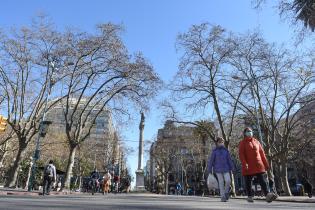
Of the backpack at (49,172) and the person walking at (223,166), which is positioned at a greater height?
the backpack at (49,172)

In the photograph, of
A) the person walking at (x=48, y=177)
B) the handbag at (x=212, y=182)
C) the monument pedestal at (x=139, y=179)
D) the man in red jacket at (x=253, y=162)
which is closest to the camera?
the man in red jacket at (x=253, y=162)

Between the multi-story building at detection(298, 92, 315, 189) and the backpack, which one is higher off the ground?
the multi-story building at detection(298, 92, 315, 189)

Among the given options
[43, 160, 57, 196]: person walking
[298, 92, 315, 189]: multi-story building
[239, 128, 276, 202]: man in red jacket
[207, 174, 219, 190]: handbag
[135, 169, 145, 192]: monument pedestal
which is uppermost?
[298, 92, 315, 189]: multi-story building

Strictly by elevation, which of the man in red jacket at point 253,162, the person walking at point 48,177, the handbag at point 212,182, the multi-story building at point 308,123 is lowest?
the handbag at point 212,182

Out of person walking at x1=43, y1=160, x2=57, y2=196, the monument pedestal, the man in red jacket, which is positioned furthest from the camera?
the monument pedestal

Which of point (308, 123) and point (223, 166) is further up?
point (308, 123)

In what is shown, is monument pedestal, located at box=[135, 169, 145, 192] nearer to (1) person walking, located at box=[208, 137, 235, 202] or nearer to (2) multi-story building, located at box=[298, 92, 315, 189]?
(2) multi-story building, located at box=[298, 92, 315, 189]

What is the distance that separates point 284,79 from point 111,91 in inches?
621

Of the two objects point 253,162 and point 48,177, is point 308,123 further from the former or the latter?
point 253,162

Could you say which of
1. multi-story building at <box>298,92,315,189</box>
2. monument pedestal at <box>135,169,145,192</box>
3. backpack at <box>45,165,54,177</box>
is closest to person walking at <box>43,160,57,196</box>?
backpack at <box>45,165,54,177</box>

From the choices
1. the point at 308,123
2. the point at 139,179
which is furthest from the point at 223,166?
the point at 139,179

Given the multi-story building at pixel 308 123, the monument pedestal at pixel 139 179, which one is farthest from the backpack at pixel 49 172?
the monument pedestal at pixel 139 179

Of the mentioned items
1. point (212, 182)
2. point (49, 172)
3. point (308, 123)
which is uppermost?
point (308, 123)

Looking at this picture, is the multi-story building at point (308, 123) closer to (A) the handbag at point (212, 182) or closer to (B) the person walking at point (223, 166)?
(B) the person walking at point (223, 166)
